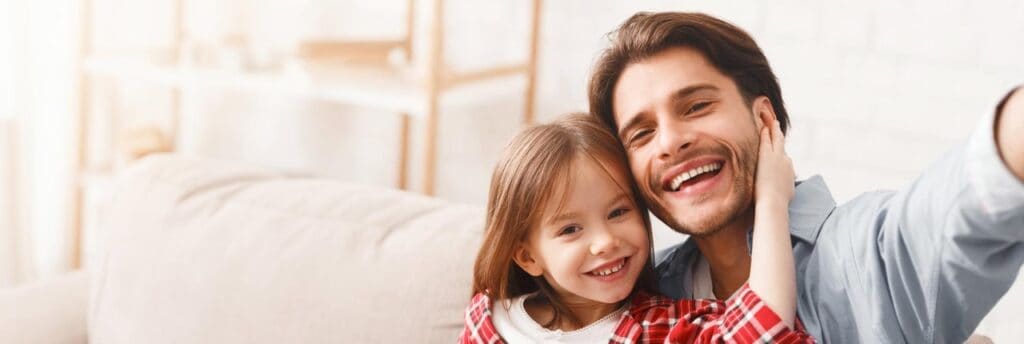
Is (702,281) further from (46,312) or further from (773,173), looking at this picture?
(46,312)

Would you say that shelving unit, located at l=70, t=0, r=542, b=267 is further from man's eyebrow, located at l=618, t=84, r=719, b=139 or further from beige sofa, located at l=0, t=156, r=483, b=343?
man's eyebrow, located at l=618, t=84, r=719, b=139

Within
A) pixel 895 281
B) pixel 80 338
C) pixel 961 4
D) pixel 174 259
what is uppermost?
pixel 961 4

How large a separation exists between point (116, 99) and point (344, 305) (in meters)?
1.90

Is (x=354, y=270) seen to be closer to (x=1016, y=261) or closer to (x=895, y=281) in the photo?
(x=895, y=281)

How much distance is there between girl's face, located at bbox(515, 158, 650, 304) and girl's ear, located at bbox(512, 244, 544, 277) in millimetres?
49

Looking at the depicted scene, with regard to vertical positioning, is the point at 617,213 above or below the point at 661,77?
below

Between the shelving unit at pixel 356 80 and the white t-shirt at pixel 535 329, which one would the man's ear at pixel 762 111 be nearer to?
the white t-shirt at pixel 535 329

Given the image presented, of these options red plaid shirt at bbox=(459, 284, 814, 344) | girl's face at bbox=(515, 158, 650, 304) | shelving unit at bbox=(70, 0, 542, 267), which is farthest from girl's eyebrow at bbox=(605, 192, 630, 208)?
shelving unit at bbox=(70, 0, 542, 267)

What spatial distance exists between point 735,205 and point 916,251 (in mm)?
253

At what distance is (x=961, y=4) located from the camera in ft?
6.81

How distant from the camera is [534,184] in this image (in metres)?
1.21

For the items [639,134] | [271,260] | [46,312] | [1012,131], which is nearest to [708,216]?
[639,134]

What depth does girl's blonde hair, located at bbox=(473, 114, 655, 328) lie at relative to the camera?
3.95 ft

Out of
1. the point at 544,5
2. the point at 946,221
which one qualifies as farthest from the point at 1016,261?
the point at 544,5
